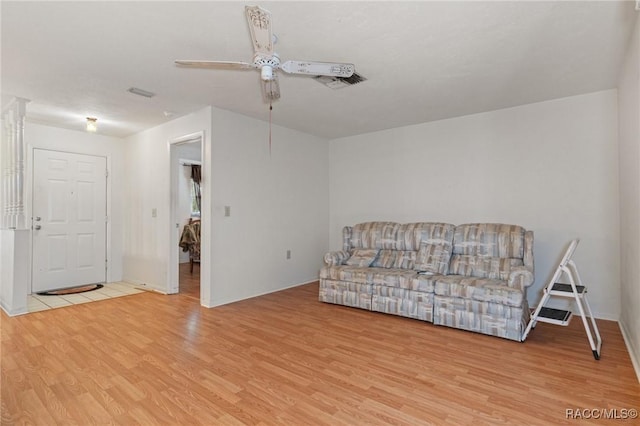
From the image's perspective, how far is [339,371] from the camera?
2424mm

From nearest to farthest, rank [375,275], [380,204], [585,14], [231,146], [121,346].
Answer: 1. [585,14]
2. [121,346]
3. [375,275]
4. [231,146]
5. [380,204]

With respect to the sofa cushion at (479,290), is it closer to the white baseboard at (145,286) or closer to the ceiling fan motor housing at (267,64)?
the ceiling fan motor housing at (267,64)

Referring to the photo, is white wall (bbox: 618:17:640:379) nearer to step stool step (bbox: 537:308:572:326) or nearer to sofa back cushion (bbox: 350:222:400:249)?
step stool step (bbox: 537:308:572:326)

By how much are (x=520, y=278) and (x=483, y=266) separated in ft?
1.72

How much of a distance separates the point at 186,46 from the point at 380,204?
11.9 feet

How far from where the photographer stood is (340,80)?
126 inches

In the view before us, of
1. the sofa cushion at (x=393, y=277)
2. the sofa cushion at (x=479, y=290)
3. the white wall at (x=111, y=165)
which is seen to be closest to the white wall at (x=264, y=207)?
the sofa cushion at (x=393, y=277)

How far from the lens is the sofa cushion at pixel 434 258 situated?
12.6ft

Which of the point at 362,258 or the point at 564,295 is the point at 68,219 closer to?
the point at 362,258

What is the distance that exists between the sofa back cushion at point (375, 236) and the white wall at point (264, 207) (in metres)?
1.09

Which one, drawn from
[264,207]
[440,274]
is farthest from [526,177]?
[264,207]

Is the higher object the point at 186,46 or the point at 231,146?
the point at 186,46

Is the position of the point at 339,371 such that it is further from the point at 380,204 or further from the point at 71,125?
the point at 71,125

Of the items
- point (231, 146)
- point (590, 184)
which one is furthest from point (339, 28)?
point (590, 184)
